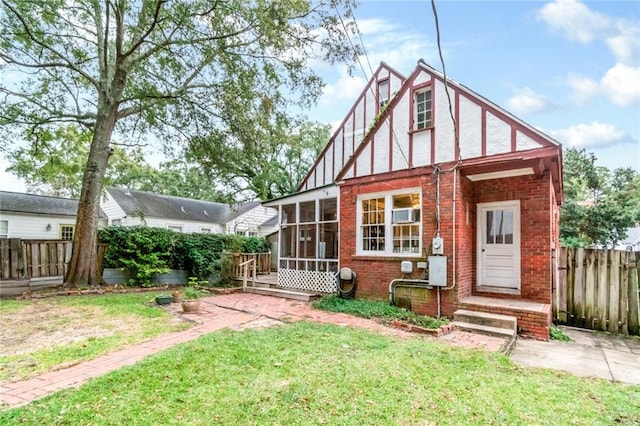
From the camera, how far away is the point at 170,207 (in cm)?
2233

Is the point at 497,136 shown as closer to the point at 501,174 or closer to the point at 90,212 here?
the point at 501,174

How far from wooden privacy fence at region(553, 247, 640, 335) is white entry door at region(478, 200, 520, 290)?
100cm

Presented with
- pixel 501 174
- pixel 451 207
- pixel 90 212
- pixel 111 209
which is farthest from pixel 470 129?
pixel 111 209

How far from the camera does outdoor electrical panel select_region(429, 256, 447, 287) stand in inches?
264

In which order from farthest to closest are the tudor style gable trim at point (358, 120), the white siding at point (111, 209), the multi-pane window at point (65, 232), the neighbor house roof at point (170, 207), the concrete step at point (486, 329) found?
1. the neighbor house roof at point (170, 207)
2. the white siding at point (111, 209)
3. the multi-pane window at point (65, 232)
4. the tudor style gable trim at point (358, 120)
5. the concrete step at point (486, 329)

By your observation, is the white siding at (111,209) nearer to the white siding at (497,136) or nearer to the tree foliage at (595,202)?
the white siding at (497,136)

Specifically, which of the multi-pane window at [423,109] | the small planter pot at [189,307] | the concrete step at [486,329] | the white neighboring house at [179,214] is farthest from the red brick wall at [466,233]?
the white neighboring house at [179,214]

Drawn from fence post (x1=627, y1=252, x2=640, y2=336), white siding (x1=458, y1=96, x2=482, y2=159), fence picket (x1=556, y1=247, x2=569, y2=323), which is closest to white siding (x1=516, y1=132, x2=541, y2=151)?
white siding (x1=458, y1=96, x2=482, y2=159)

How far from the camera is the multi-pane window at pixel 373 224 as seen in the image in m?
8.15

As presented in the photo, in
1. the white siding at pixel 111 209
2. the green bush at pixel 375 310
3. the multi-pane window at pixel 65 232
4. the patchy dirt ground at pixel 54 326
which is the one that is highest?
the white siding at pixel 111 209

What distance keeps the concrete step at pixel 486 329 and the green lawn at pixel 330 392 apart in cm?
132

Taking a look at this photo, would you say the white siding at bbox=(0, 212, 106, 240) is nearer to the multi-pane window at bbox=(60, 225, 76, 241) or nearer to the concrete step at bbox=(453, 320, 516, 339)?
the multi-pane window at bbox=(60, 225, 76, 241)

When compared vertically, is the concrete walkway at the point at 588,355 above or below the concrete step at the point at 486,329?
below

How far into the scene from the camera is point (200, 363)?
4.00 metres
